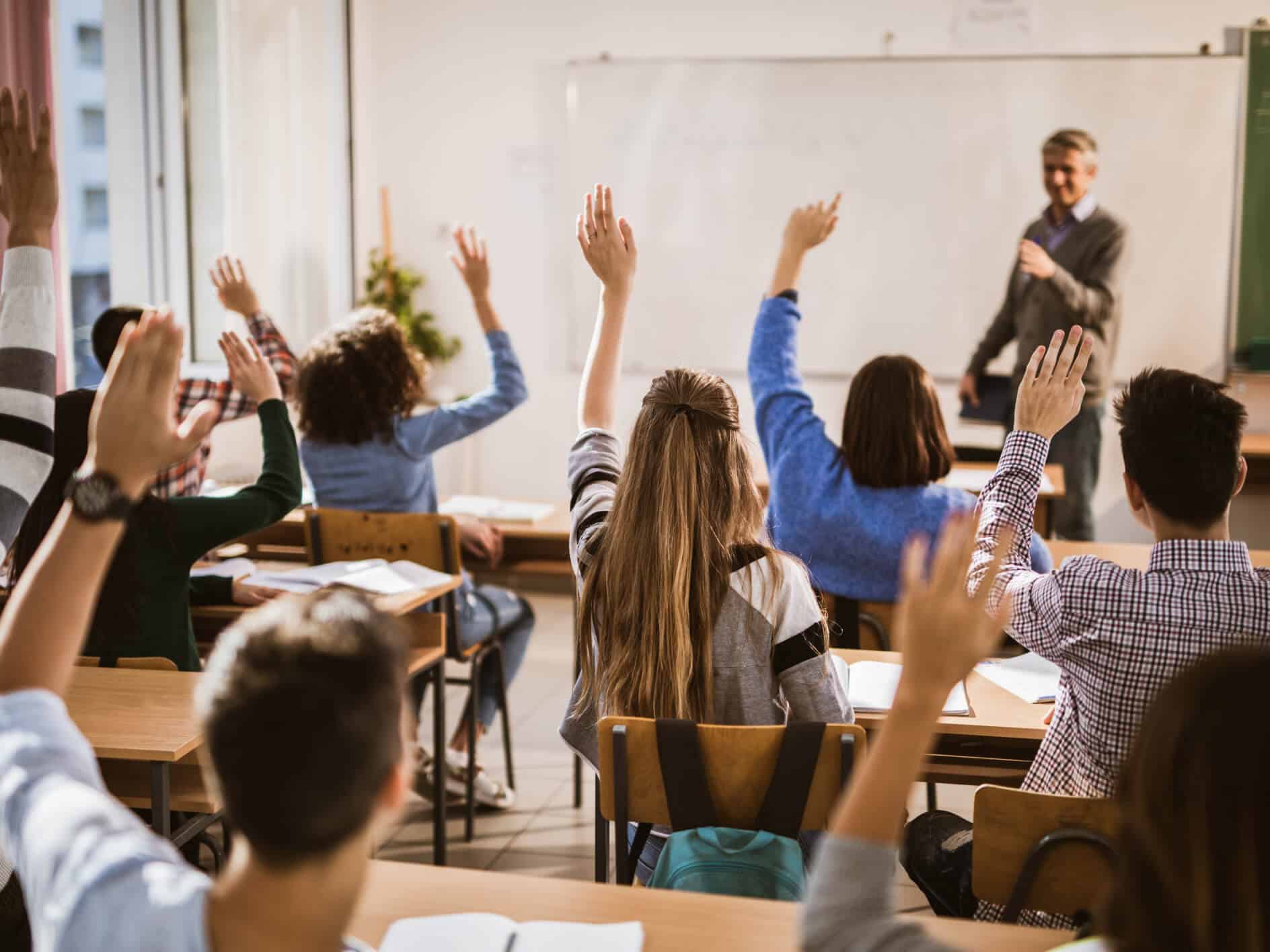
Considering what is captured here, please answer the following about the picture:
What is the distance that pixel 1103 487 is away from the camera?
575 centimetres

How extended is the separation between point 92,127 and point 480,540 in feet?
8.55

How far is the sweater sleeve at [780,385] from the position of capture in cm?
265

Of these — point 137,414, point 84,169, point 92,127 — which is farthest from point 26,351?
point 92,127

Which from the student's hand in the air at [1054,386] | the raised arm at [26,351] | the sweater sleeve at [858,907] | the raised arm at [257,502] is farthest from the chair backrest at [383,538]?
the sweater sleeve at [858,907]

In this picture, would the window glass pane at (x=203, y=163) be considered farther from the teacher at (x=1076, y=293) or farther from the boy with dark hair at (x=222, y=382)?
the teacher at (x=1076, y=293)

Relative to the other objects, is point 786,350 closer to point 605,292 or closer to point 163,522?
point 605,292

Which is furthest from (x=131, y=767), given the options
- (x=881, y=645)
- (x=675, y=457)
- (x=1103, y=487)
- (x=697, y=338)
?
(x=1103, y=487)

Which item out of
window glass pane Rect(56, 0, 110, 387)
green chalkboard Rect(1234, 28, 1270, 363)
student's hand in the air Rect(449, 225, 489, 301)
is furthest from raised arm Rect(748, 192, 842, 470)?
green chalkboard Rect(1234, 28, 1270, 363)

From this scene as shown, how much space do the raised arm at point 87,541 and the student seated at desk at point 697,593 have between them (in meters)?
0.88

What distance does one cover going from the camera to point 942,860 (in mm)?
1898

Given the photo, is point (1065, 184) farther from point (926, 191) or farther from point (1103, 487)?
point (1103, 487)

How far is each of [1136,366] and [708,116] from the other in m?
2.30

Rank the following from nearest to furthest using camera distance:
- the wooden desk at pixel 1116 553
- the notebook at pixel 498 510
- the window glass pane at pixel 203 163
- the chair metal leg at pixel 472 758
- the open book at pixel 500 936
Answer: the open book at pixel 500 936, the wooden desk at pixel 1116 553, the chair metal leg at pixel 472 758, the notebook at pixel 498 510, the window glass pane at pixel 203 163

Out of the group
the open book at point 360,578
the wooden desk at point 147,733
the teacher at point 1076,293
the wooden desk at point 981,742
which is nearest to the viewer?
the wooden desk at point 147,733
